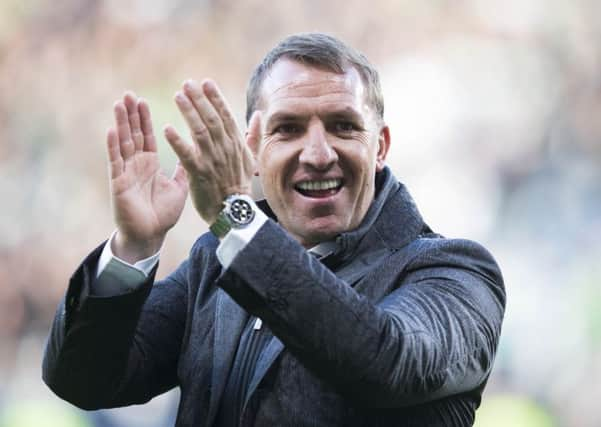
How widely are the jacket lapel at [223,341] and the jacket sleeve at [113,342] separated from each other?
145mm

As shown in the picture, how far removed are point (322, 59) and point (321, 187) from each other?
249 mm

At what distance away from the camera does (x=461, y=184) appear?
15.2 feet

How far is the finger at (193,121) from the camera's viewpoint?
1634mm

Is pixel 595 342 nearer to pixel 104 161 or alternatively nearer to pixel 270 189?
pixel 104 161

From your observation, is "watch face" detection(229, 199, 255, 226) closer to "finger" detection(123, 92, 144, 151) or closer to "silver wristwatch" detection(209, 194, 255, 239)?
"silver wristwatch" detection(209, 194, 255, 239)

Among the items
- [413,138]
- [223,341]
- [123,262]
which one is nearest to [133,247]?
[123,262]

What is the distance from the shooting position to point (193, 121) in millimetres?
1642

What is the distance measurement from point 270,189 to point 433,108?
2.70 m

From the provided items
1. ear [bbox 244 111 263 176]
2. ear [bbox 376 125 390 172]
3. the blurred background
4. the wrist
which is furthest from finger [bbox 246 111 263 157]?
the blurred background

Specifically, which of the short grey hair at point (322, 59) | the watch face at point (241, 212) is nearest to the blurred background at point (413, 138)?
the short grey hair at point (322, 59)

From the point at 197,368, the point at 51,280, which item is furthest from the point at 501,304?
the point at 51,280

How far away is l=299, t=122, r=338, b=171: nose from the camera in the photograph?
2076 mm

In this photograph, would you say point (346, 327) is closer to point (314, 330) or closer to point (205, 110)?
point (314, 330)

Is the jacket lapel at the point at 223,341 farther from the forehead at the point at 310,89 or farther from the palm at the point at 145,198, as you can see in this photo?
the forehead at the point at 310,89
